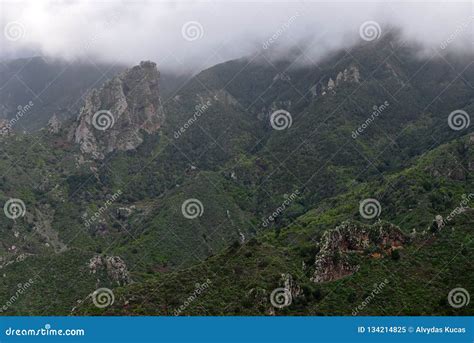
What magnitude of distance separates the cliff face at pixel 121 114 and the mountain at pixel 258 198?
446mm

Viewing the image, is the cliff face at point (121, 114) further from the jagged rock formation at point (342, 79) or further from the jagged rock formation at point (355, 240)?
the jagged rock formation at point (355, 240)

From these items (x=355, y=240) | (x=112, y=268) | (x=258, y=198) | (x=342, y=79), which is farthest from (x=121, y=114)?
(x=355, y=240)

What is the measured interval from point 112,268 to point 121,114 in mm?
102458

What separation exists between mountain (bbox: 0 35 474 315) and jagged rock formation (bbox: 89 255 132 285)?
0.20 m

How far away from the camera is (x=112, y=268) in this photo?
83250 mm

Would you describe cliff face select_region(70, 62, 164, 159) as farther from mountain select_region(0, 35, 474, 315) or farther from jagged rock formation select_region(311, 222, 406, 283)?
jagged rock formation select_region(311, 222, 406, 283)

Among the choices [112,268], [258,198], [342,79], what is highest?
[342,79]

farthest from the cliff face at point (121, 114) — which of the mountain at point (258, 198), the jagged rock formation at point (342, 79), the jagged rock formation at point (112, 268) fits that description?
the jagged rock formation at point (112, 268)

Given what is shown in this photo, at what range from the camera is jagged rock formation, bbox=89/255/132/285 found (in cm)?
8162

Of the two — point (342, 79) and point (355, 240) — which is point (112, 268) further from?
point (342, 79)

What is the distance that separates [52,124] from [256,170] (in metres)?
62.9

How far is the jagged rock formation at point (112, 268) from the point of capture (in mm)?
81619

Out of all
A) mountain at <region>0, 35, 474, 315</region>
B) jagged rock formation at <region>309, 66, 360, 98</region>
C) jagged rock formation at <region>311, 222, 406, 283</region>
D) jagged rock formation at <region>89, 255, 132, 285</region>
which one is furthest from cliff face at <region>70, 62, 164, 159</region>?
jagged rock formation at <region>311, 222, 406, 283</region>

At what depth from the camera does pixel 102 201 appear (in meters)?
156
